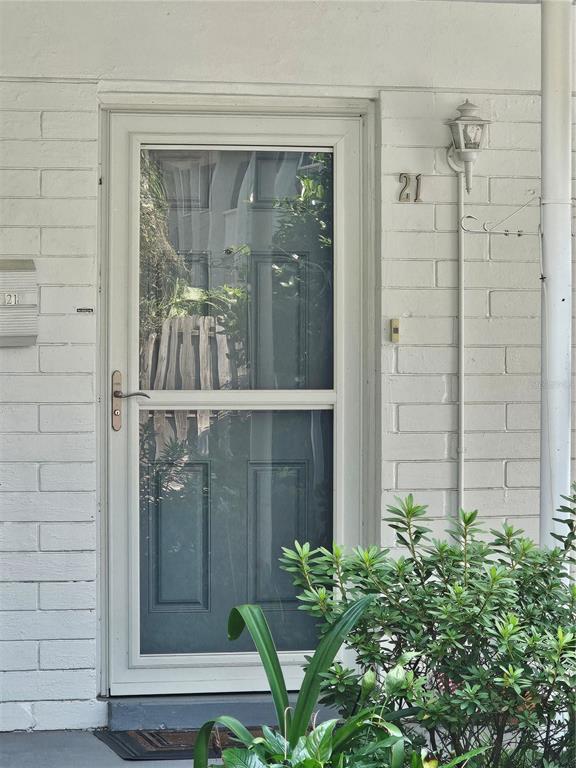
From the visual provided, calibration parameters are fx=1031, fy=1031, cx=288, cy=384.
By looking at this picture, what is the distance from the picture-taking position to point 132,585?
401 cm

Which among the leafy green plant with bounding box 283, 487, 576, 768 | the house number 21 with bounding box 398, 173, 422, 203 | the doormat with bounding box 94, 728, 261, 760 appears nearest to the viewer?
the leafy green plant with bounding box 283, 487, 576, 768

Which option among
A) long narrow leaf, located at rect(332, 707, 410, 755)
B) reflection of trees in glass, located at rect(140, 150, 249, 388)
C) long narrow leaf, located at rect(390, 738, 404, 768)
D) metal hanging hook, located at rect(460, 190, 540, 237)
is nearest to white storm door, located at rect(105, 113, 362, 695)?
reflection of trees in glass, located at rect(140, 150, 249, 388)

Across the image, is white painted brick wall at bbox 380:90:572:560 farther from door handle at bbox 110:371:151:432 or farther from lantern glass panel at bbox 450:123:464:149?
door handle at bbox 110:371:151:432

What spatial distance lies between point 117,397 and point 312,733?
83.5 inches

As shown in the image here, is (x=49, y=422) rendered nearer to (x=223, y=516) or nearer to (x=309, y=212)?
(x=223, y=516)

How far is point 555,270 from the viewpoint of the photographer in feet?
9.80

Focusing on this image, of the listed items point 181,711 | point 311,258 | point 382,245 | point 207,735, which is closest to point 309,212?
point 311,258

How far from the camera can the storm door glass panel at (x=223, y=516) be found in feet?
13.3

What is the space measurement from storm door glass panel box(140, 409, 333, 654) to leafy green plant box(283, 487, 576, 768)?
1.57 meters

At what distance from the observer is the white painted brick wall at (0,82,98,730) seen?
3.85 meters

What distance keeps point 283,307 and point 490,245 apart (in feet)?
2.77

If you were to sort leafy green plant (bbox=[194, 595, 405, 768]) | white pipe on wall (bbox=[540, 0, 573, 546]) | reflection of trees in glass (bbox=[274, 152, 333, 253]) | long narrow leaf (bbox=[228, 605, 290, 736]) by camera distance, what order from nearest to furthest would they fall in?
leafy green plant (bbox=[194, 595, 405, 768]) < long narrow leaf (bbox=[228, 605, 290, 736]) < white pipe on wall (bbox=[540, 0, 573, 546]) < reflection of trees in glass (bbox=[274, 152, 333, 253])

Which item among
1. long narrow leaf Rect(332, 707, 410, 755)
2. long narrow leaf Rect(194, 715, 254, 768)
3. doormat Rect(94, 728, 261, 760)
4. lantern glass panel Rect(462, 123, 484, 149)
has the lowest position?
doormat Rect(94, 728, 261, 760)

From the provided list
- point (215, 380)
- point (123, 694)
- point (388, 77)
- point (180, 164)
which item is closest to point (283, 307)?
point (215, 380)
